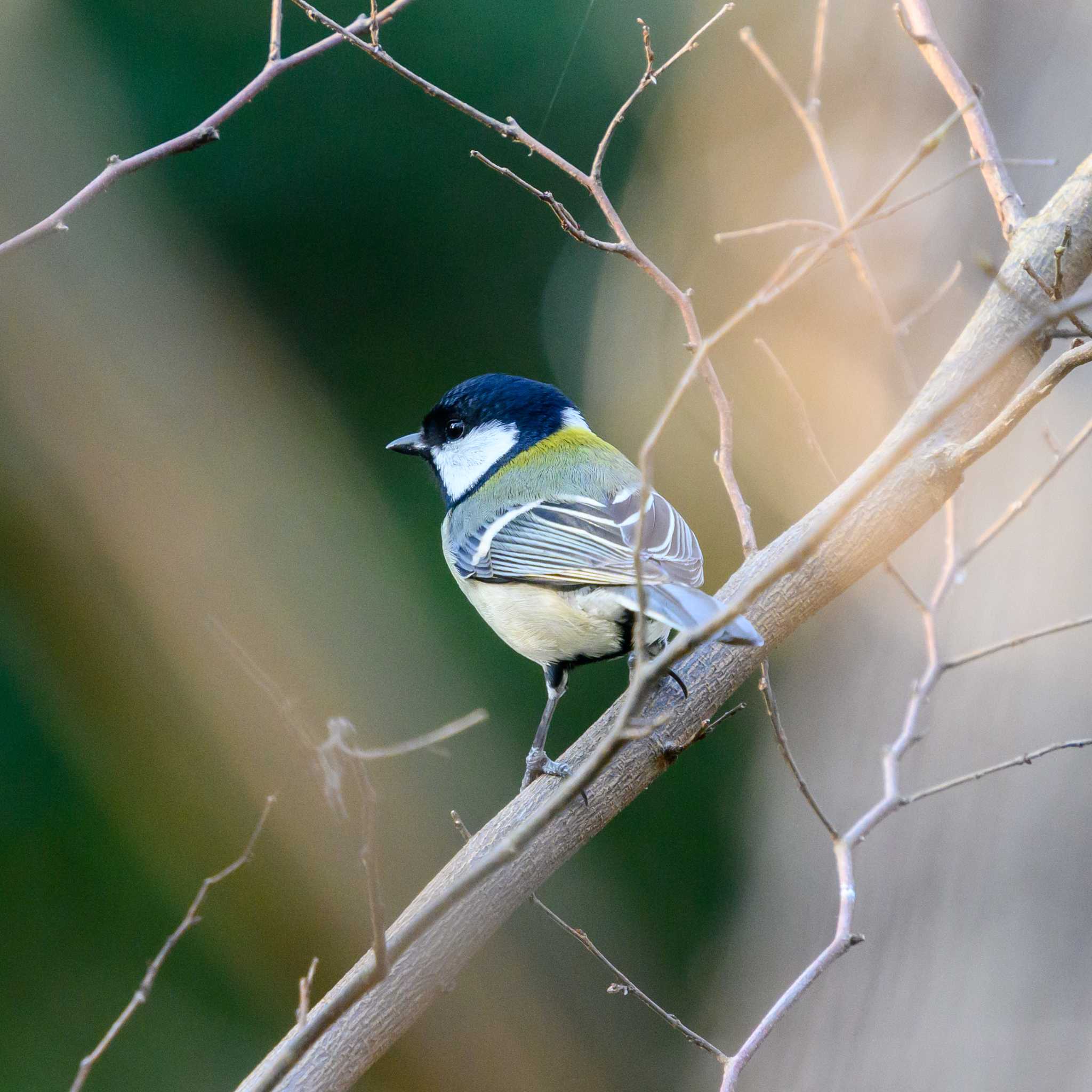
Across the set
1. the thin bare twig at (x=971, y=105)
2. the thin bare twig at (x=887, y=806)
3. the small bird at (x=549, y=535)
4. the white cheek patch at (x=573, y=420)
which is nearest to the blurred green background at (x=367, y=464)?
the white cheek patch at (x=573, y=420)

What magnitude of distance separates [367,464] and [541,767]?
6.02 feet

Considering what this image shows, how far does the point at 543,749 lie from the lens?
1922 mm

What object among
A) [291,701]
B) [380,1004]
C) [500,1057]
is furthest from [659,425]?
[500,1057]

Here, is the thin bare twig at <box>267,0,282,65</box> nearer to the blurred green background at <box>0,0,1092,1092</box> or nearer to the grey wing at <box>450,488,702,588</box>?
the grey wing at <box>450,488,702,588</box>

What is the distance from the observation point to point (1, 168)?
307 centimetres

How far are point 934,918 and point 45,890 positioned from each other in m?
2.62

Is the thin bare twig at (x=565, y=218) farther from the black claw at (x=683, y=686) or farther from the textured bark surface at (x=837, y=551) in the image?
the black claw at (x=683, y=686)

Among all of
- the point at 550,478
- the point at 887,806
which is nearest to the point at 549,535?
the point at 550,478

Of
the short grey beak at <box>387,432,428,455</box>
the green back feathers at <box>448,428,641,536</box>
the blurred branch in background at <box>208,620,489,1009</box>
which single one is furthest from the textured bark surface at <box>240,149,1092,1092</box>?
the short grey beak at <box>387,432,428,455</box>

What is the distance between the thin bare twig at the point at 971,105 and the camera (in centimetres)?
171

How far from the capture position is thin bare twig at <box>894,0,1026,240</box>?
1.71 meters

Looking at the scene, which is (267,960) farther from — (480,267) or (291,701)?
(291,701)

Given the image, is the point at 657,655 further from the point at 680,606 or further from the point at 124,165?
the point at 124,165

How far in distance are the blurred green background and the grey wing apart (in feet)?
4.13
